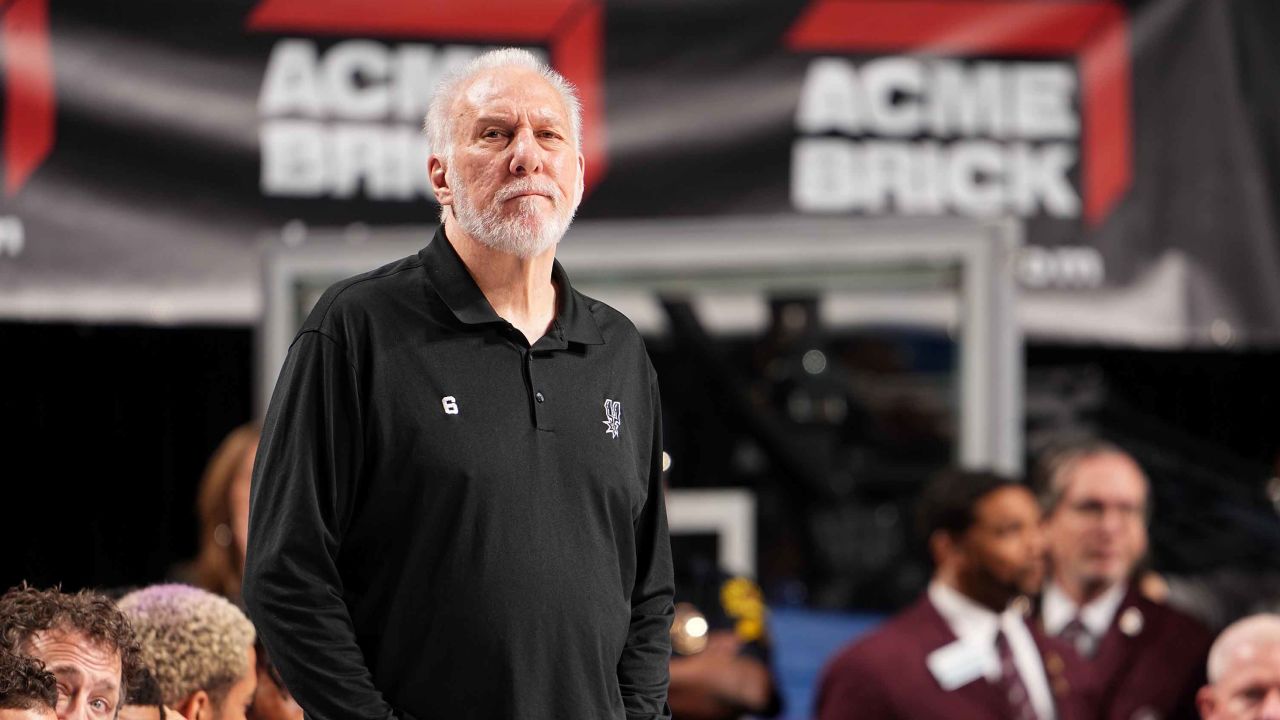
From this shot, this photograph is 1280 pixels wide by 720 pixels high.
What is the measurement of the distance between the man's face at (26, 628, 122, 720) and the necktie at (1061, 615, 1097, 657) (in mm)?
2815

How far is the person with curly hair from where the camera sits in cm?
235

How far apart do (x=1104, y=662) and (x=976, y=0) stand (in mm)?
1993

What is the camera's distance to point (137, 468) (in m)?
5.14

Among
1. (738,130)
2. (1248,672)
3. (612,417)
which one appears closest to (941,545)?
(1248,672)

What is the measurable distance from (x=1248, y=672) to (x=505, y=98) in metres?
2.30

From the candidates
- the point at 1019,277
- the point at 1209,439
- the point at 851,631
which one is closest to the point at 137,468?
the point at 851,631

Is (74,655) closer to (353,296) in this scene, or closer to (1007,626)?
(353,296)

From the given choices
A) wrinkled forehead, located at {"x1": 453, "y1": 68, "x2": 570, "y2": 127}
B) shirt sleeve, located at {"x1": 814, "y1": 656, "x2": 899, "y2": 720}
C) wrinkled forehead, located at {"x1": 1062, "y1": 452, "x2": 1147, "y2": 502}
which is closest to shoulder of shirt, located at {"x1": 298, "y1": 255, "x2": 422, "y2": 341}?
wrinkled forehead, located at {"x1": 453, "y1": 68, "x2": 570, "y2": 127}

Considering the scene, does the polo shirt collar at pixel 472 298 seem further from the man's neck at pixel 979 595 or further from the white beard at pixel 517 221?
the man's neck at pixel 979 595

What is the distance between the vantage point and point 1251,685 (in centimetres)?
368

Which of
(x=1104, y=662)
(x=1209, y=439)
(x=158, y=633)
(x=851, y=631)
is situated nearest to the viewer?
(x=158, y=633)

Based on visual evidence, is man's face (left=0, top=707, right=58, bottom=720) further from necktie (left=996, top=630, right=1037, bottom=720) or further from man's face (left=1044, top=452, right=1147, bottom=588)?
man's face (left=1044, top=452, right=1147, bottom=588)

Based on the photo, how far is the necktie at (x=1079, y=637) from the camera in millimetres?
4480

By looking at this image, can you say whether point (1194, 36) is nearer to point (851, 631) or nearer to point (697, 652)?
point (851, 631)
